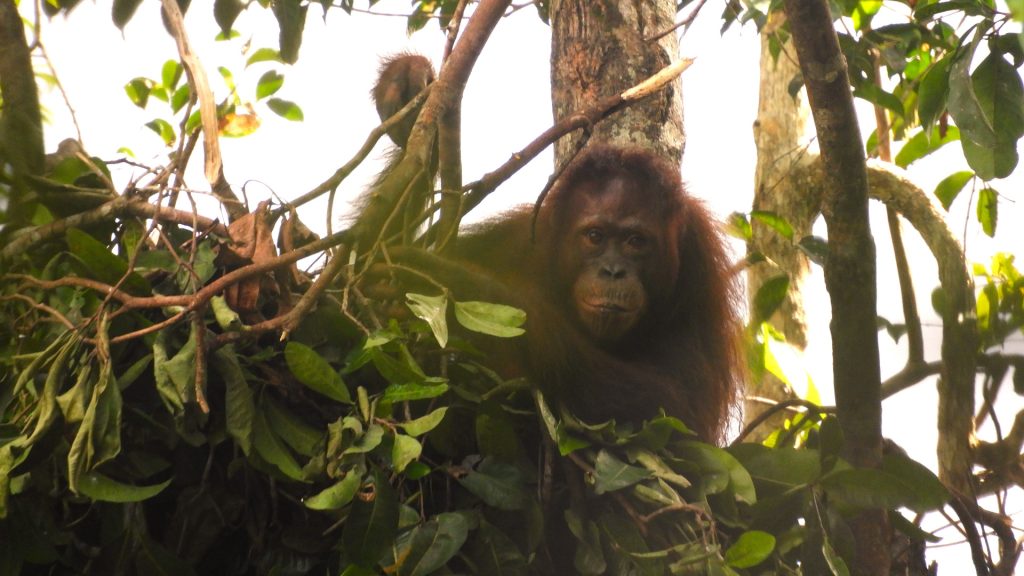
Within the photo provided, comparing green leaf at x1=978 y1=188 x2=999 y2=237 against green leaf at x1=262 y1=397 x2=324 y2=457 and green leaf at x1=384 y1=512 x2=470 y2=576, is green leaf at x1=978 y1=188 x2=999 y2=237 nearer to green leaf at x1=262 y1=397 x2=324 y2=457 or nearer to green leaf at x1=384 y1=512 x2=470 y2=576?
green leaf at x1=384 y1=512 x2=470 y2=576

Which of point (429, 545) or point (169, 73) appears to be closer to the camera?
point (429, 545)

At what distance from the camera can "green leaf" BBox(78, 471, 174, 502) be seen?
2.11 meters

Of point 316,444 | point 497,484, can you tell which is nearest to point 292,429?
point 316,444

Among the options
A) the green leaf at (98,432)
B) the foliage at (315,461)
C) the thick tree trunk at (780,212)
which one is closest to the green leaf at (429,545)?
the foliage at (315,461)

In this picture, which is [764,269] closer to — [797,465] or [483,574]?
[797,465]

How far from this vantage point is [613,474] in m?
2.41

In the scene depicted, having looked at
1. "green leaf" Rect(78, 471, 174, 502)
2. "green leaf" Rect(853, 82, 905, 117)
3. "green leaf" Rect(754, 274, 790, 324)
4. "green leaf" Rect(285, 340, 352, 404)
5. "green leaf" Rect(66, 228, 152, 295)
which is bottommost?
"green leaf" Rect(78, 471, 174, 502)

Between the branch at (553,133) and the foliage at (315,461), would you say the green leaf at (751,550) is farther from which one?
the branch at (553,133)

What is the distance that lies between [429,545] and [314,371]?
440mm

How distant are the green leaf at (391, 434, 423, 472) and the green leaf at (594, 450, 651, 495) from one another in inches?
17.7

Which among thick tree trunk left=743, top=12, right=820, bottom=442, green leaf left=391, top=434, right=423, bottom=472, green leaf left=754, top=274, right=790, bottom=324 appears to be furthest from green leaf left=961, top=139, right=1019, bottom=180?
thick tree trunk left=743, top=12, right=820, bottom=442

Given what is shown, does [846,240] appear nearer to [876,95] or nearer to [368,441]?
[876,95]

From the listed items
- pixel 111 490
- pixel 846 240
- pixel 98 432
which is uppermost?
pixel 846 240

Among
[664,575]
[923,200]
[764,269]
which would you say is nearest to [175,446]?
[664,575]
